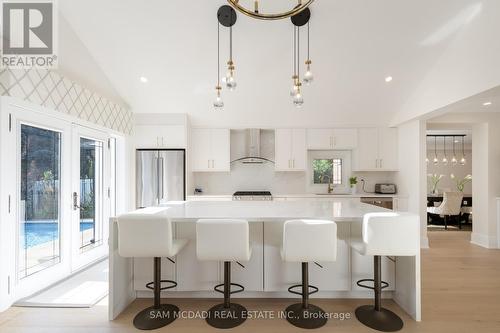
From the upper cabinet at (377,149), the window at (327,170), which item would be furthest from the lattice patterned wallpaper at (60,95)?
the upper cabinet at (377,149)

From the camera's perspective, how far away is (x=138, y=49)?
3727 mm

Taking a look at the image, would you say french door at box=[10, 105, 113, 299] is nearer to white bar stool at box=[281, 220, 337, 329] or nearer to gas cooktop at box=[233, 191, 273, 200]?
gas cooktop at box=[233, 191, 273, 200]

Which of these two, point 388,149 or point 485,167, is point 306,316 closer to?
point 388,149

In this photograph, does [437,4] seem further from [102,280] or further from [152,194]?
[102,280]

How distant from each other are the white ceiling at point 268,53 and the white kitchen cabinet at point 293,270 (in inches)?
97.0

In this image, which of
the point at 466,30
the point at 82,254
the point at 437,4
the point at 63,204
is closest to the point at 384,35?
the point at 437,4

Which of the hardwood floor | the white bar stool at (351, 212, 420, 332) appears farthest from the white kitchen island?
the white bar stool at (351, 212, 420, 332)

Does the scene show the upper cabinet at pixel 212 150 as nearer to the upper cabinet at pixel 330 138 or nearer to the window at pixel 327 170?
the upper cabinet at pixel 330 138

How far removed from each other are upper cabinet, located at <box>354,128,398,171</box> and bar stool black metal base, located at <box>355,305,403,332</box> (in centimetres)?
323

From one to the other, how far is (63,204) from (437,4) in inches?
199

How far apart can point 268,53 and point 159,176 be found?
273 cm

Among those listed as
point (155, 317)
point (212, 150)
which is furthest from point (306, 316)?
point (212, 150)

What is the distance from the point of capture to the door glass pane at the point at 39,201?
289 cm

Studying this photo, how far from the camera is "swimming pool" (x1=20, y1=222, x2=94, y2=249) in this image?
2.93m
